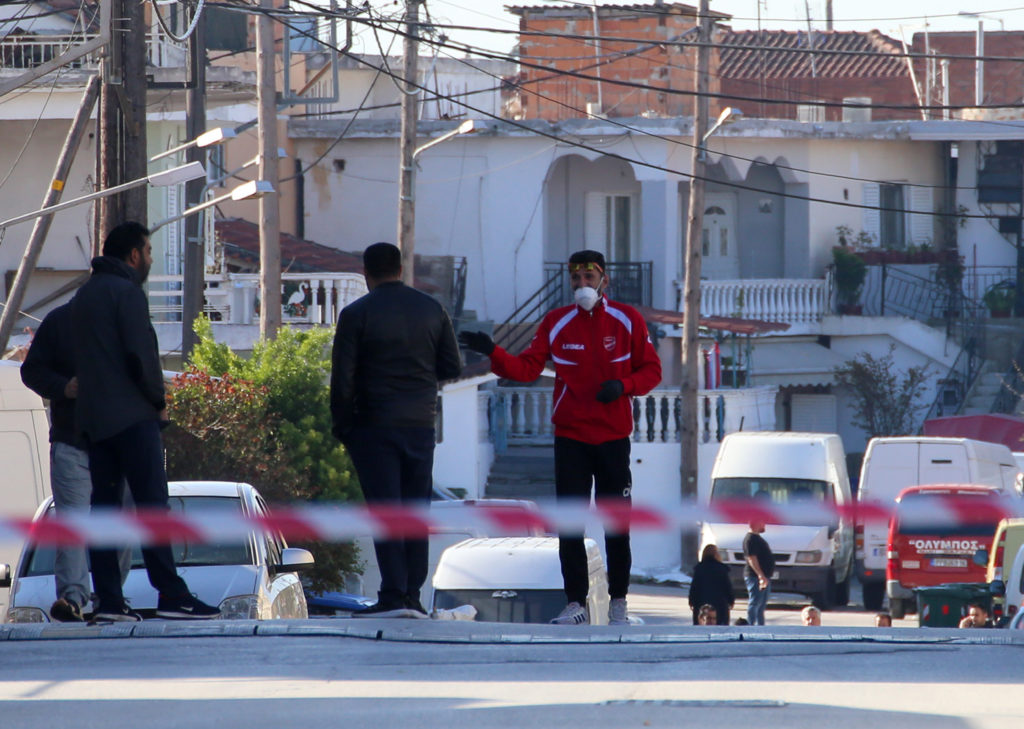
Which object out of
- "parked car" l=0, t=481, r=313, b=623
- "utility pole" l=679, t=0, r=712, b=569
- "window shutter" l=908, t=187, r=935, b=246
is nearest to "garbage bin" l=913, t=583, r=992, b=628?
"utility pole" l=679, t=0, r=712, b=569

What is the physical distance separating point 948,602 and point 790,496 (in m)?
6.50

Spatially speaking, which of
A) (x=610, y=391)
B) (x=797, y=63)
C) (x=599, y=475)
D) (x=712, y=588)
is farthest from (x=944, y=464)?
(x=797, y=63)

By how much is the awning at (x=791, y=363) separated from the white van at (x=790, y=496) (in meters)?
9.38

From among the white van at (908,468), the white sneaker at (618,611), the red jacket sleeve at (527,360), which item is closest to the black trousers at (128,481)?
the red jacket sleeve at (527,360)

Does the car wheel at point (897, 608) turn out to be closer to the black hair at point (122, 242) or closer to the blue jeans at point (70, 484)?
the blue jeans at point (70, 484)

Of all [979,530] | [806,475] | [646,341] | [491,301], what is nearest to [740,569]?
[806,475]

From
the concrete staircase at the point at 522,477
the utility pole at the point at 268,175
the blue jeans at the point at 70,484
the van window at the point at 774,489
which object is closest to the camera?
the blue jeans at the point at 70,484

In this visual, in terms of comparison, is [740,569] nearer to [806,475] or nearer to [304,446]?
[806,475]

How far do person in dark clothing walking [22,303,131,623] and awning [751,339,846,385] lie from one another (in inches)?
1061

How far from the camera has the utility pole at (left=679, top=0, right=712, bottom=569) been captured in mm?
23953

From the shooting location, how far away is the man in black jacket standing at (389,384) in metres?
7.44

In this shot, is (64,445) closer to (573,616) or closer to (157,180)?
(573,616)

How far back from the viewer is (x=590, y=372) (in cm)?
774

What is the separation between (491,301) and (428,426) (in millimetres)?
27022
